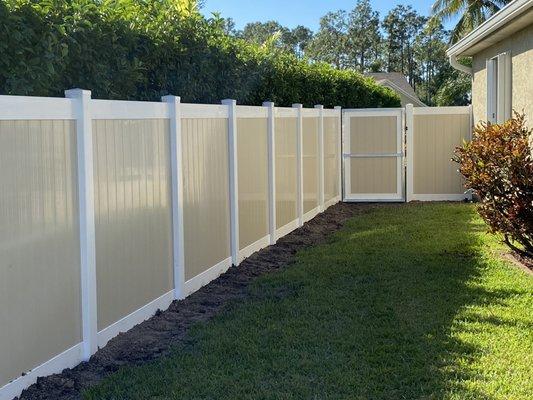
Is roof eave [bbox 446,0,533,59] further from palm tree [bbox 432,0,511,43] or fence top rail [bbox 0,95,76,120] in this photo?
palm tree [bbox 432,0,511,43]

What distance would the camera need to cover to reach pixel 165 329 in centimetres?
588

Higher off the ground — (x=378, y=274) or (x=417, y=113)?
(x=417, y=113)

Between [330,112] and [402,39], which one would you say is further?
[402,39]

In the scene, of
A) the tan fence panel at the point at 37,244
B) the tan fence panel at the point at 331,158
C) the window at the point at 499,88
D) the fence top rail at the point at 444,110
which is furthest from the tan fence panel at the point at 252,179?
the fence top rail at the point at 444,110

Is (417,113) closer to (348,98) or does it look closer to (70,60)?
(348,98)

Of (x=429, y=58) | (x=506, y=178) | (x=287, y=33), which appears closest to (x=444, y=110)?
(x=506, y=178)

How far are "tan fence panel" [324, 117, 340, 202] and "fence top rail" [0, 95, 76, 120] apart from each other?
9.06m

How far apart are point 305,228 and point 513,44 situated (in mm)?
4032

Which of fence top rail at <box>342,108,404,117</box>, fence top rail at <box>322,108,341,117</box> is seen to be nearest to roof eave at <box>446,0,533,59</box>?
fence top rail at <box>342,108,404,117</box>

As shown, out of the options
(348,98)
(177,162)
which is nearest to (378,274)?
(177,162)

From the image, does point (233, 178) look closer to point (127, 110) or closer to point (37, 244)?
point (127, 110)

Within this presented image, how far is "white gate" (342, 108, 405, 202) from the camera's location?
49.1ft

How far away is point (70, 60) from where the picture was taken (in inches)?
224

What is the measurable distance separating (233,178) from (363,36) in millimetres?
68001
